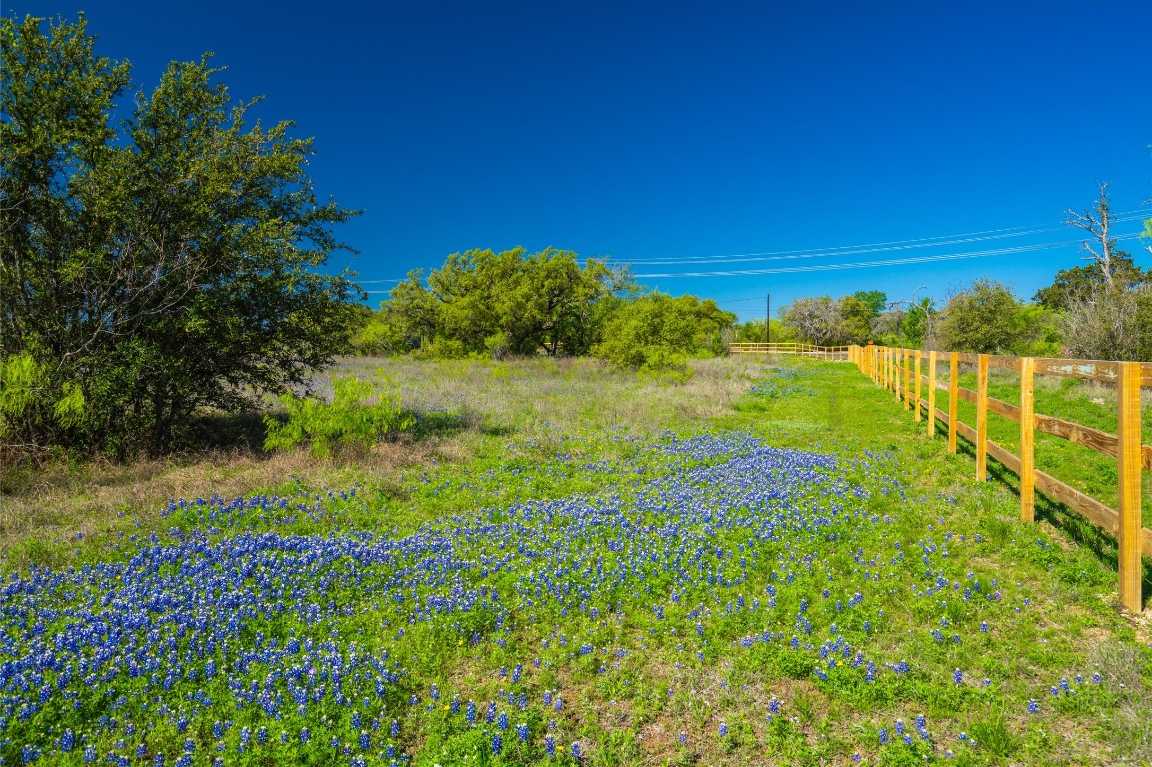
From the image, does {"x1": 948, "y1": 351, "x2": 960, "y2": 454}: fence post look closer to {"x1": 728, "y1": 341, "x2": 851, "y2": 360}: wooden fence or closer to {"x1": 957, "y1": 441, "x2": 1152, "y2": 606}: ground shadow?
{"x1": 957, "y1": 441, "x2": 1152, "y2": 606}: ground shadow

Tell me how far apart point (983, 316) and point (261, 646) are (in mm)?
46510

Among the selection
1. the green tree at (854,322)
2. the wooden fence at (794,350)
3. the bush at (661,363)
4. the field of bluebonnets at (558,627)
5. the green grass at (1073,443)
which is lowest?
the field of bluebonnets at (558,627)

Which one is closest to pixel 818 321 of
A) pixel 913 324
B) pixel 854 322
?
pixel 854 322

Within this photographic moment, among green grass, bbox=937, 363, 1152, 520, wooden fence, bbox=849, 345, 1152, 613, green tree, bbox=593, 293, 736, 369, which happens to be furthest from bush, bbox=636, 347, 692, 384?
wooden fence, bbox=849, 345, 1152, 613

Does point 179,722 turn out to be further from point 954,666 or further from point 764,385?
point 764,385

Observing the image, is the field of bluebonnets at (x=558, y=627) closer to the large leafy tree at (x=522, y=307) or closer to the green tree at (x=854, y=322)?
the large leafy tree at (x=522, y=307)

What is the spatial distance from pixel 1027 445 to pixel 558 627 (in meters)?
6.04

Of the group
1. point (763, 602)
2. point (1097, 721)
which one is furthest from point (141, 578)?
point (1097, 721)

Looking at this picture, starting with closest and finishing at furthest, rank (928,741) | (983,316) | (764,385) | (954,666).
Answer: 1. (928,741)
2. (954,666)
3. (764,385)
4. (983,316)

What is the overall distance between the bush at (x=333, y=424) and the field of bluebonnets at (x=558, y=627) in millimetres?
2015

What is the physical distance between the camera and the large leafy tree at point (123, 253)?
1019cm

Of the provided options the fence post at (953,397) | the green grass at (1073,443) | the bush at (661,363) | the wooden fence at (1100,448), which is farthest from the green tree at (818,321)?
the wooden fence at (1100,448)

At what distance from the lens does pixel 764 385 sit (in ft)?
91.6

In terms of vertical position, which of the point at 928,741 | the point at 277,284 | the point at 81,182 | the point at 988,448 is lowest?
the point at 928,741
